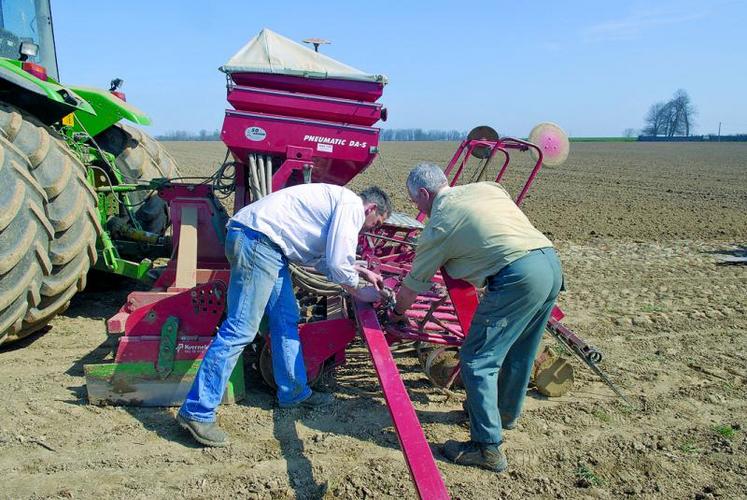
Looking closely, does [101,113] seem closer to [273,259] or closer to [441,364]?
[273,259]

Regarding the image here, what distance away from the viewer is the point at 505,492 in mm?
2984

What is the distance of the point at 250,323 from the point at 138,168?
299 cm

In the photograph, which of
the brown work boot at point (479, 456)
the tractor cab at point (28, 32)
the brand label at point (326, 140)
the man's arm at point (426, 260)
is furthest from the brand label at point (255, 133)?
the brown work boot at point (479, 456)

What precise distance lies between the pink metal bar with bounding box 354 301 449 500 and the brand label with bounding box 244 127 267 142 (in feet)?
5.66

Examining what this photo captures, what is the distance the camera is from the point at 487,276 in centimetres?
320

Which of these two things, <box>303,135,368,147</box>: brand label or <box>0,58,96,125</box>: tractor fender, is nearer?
<box>0,58,96,125</box>: tractor fender

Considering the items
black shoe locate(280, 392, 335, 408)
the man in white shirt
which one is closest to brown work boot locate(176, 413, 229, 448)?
the man in white shirt

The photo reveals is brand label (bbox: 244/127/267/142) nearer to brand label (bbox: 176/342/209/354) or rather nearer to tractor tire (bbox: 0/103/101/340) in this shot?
tractor tire (bbox: 0/103/101/340)

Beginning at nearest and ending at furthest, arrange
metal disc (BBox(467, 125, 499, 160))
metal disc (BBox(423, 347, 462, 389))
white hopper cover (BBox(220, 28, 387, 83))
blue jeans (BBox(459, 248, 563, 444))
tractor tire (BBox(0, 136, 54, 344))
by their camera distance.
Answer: blue jeans (BBox(459, 248, 563, 444))
tractor tire (BBox(0, 136, 54, 344))
metal disc (BBox(423, 347, 462, 389))
white hopper cover (BBox(220, 28, 387, 83))
metal disc (BBox(467, 125, 499, 160))

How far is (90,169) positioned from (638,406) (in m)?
4.16

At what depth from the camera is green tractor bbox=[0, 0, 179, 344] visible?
3.60 m

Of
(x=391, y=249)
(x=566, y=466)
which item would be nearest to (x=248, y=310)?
(x=566, y=466)

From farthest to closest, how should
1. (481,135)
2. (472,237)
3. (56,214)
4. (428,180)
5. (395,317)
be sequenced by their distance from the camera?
(481,135)
(56,214)
(395,317)
(428,180)
(472,237)

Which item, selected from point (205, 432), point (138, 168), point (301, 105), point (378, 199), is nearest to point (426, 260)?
point (378, 199)
